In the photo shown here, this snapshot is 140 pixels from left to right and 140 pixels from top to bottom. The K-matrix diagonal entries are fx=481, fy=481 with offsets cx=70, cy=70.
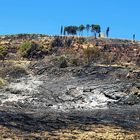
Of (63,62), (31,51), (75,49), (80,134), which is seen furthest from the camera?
(75,49)

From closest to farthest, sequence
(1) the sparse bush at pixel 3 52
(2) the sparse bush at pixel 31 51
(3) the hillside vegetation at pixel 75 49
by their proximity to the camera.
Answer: (3) the hillside vegetation at pixel 75 49, (1) the sparse bush at pixel 3 52, (2) the sparse bush at pixel 31 51

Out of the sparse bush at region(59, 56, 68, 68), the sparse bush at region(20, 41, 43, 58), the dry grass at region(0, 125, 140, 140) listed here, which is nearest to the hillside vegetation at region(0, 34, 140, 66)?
the sparse bush at region(20, 41, 43, 58)

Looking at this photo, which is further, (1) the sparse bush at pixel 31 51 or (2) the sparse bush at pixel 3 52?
(1) the sparse bush at pixel 31 51

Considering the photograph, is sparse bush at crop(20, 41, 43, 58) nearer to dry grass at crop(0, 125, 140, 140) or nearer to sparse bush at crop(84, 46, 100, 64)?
sparse bush at crop(84, 46, 100, 64)

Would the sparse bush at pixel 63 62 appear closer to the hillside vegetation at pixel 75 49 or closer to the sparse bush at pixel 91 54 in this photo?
the hillside vegetation at pixel 75 49

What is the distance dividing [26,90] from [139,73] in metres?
20.9

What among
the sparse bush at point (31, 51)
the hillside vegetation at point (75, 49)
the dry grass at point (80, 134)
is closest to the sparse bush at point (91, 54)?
the hillside vegetation at point (75, 49)

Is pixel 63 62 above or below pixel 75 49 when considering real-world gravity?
below

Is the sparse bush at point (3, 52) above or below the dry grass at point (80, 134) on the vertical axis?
above

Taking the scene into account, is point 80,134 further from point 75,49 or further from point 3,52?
point 75,49

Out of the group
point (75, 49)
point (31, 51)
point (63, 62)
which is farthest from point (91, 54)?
point (75, 49)

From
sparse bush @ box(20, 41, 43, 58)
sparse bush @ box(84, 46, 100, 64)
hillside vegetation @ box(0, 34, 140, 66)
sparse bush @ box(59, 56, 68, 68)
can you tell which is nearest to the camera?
sparse bush @ box(59, 56, 68, 68)

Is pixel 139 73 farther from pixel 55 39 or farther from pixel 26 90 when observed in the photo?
pixel 55 39

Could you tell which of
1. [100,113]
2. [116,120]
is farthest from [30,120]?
[100,113]
